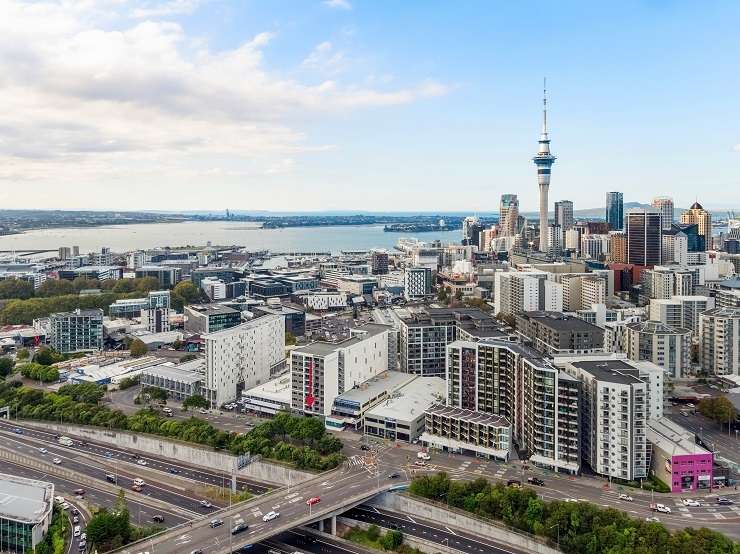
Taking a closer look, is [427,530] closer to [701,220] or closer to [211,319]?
[211,319]

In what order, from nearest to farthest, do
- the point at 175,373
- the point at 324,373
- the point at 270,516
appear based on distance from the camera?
the point at 270,516
the point at 324,373
the point at 175,373

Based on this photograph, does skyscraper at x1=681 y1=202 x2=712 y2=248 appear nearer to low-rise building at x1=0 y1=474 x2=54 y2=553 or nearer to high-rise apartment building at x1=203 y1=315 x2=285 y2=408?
high-rise apartment building at x1=203 y1=315 x2=285 y2=408

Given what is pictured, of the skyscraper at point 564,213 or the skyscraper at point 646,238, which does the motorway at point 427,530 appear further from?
the skyscraper at point 564,213

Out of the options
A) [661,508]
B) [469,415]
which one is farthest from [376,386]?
[661,508]

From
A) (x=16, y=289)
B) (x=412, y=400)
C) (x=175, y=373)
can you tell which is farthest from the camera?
(x=16, y=289)

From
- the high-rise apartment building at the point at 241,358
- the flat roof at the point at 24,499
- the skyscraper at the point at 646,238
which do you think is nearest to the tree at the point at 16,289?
the high-rise apartment building at the point at 241,358
